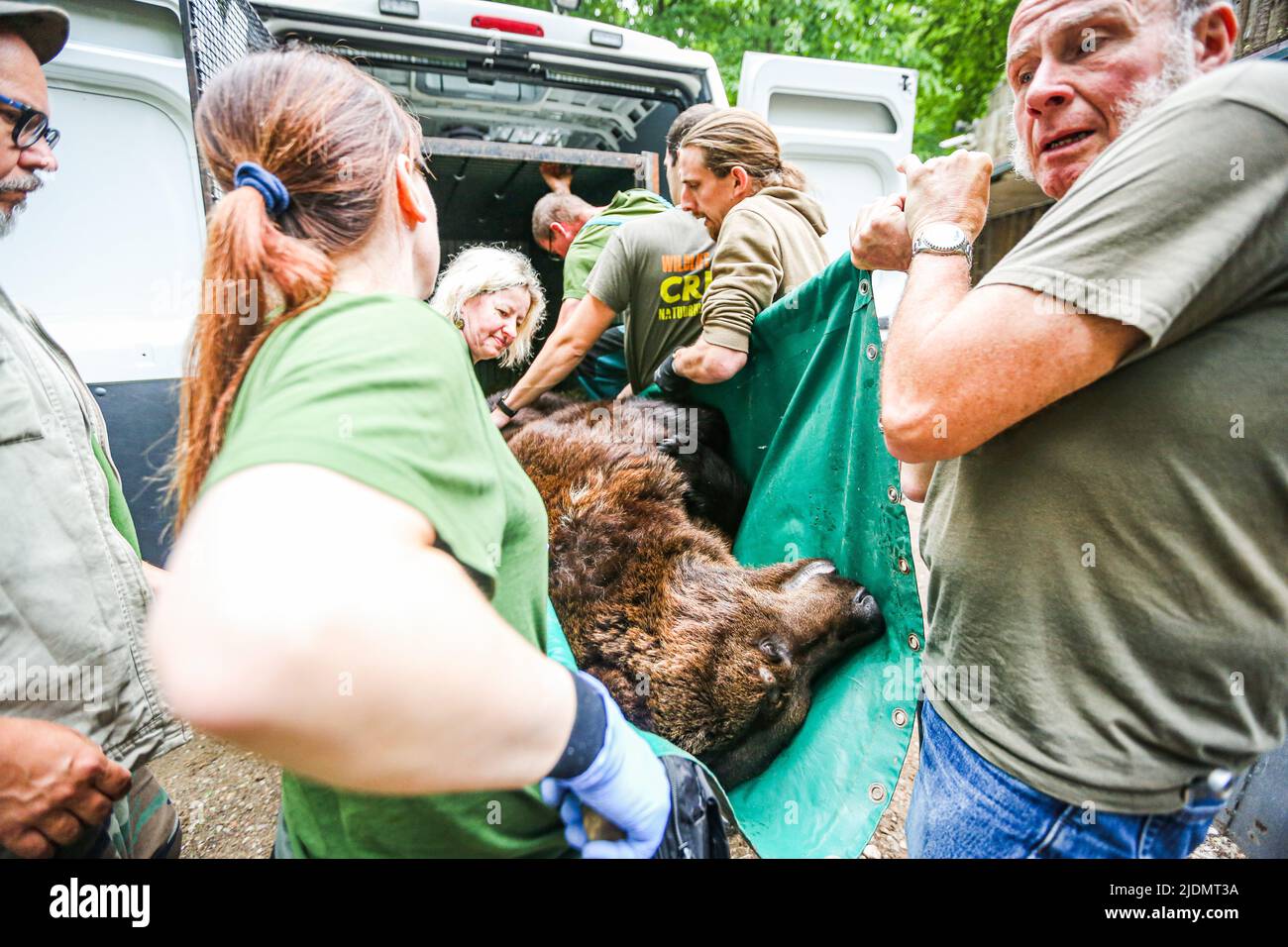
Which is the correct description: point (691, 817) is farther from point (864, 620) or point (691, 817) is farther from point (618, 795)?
point (864, 620)

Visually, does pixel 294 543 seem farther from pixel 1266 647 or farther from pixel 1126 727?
pixel 1266 647

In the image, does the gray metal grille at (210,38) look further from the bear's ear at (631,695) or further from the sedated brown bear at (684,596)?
the bear's ear at (631,695)

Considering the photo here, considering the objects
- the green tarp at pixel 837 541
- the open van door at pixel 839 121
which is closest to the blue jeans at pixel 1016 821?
the green tarp at pixel 837 541

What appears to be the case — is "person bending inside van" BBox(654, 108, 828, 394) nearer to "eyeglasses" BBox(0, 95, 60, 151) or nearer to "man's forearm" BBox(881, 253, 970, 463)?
"man's forearm" BBox(881, 253, 970, 463)

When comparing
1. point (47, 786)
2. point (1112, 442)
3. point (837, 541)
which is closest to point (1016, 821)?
point (1112, 442)

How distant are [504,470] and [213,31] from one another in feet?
9.48

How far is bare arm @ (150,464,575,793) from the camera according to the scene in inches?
22.3

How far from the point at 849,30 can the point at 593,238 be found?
895 centimetres

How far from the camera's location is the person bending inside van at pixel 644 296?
10.8 ft

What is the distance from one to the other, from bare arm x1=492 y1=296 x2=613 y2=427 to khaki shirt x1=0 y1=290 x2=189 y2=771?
81.4 inches

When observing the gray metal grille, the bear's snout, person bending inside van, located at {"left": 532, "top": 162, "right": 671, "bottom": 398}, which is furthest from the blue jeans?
person bending inside van, located at {"left": 532, "top": 162, "right": 671, "bottom": 398}

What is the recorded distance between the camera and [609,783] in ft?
3.42

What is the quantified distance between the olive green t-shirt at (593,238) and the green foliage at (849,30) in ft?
25.0

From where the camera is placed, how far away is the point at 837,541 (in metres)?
2.16
